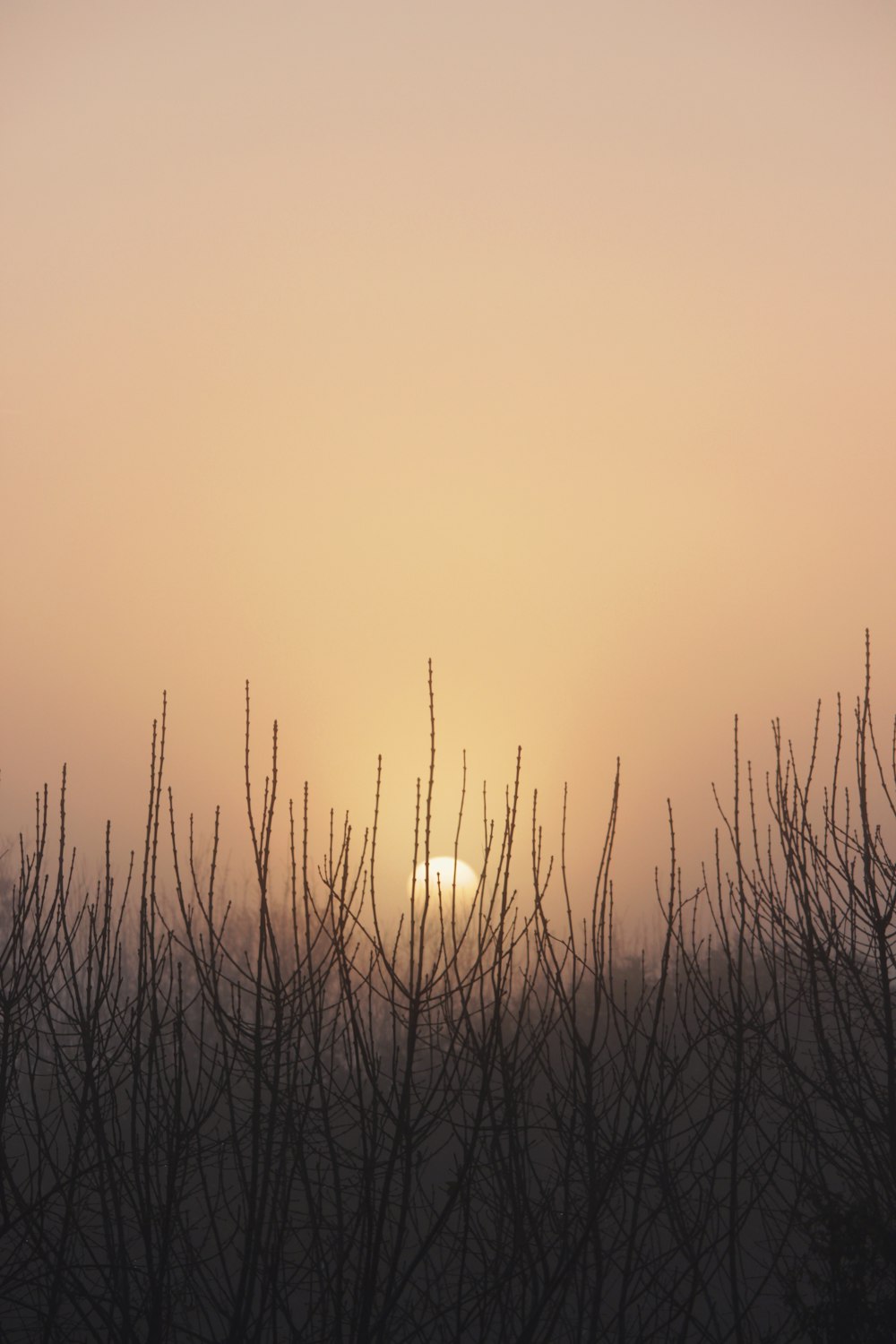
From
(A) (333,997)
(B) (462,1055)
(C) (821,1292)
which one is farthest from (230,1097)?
(A) (333,997)

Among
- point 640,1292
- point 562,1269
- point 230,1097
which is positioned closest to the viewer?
point 562,1269

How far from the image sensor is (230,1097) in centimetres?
570

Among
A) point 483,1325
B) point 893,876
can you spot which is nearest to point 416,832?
point 483,1325

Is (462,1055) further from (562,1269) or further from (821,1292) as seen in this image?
(821,1292)

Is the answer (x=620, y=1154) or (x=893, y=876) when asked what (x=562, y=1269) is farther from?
(x=893, y=876)

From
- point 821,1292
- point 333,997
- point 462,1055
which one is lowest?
point 821,1292

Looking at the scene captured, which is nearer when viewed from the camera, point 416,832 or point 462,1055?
point 416,832

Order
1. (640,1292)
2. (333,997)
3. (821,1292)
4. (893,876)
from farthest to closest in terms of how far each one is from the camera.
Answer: (333,997), (821,1292), (893,876), (640,1292)

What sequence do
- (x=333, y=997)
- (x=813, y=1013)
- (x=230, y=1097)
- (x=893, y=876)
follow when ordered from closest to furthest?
(x=230, y=1097) → (x=813, y=1013) → (x=893, y=876) → (x=333, y=997)

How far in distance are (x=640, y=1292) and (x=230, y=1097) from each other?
2.59 meters

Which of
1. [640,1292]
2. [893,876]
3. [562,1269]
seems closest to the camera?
[562,1269]

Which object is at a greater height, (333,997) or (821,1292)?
(333,997)

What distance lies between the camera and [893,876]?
763cm

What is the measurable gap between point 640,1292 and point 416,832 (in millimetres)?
2917
